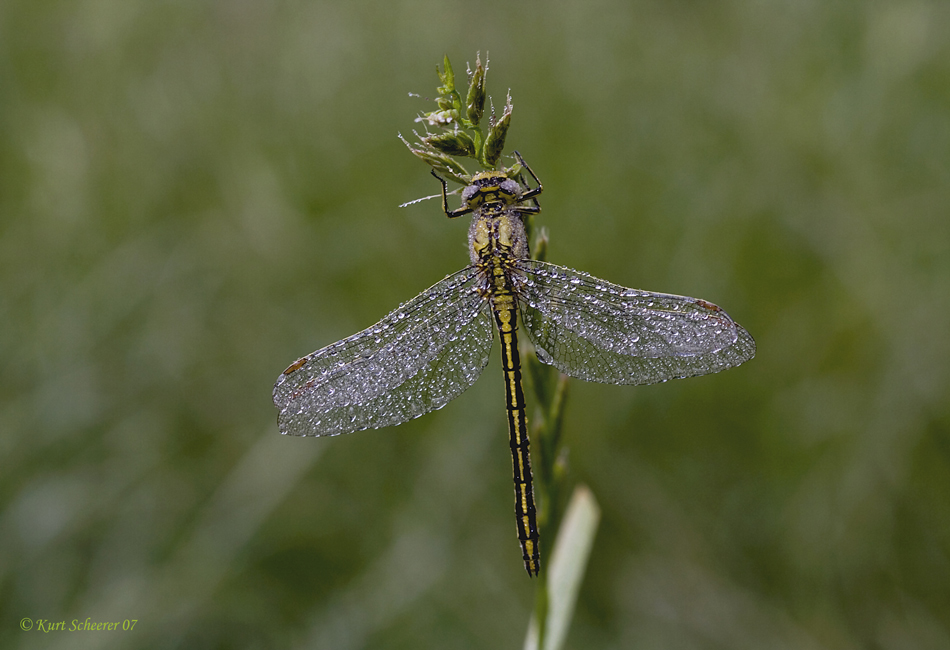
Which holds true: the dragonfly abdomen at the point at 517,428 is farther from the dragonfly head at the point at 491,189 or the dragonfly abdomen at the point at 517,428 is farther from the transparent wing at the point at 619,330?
the dragonfly head at the point at 491,189


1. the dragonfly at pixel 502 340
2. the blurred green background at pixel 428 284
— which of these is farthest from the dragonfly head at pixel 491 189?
the blurred green background at pixel 428 284

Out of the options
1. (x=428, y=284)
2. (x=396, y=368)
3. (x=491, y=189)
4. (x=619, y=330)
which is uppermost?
(x=491, y=189)

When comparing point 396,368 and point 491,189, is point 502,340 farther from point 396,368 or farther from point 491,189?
point 491,189

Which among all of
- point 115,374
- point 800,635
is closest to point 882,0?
point 800,635

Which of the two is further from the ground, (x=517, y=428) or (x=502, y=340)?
(x=502, y=340)

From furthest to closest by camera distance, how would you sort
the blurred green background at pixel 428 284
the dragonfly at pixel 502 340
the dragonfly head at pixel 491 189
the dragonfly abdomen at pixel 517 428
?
the blurred green background at pixel 428 284
the dragonfly head at pixel 491 189
the dragonfly at pixel 502 340
the dragonfly abdomen at pixel 517 428

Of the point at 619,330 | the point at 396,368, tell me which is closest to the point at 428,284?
the point at 396,368

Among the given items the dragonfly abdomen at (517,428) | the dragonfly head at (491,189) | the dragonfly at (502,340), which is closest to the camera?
the dragonfly abdomen at (517,428)

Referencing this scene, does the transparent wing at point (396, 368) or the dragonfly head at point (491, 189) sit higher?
the dragonfly head at point (491, 189)
